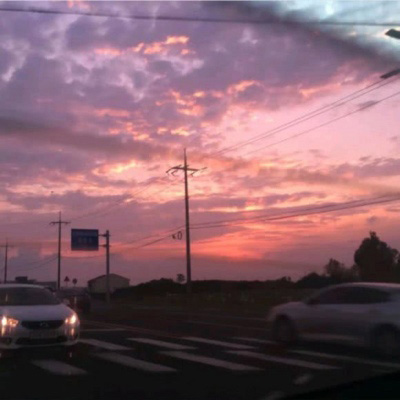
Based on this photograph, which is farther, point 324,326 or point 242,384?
point 324,326

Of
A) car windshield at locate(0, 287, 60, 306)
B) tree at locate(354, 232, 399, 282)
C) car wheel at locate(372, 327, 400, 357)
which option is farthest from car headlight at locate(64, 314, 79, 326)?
tree at locate(354, 232, 399, 282)

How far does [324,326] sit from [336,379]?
493 centimetres

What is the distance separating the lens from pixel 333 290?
1642cm

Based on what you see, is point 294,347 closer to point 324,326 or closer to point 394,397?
point 324,326

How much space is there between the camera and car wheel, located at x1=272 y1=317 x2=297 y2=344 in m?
17.0

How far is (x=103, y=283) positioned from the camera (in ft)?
350

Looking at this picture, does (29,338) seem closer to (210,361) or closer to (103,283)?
(210,361)

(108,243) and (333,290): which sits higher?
(108,243)

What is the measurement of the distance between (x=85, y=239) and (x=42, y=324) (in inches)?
1900

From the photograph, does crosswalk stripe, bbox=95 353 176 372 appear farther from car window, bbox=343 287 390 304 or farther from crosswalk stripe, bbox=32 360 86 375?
car window, bbox=343 287 390 304

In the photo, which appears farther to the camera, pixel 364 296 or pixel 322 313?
pixel 322 313

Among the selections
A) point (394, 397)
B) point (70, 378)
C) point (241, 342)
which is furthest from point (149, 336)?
point (394, 397)

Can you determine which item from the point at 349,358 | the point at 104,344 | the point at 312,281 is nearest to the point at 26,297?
the point at 104,344

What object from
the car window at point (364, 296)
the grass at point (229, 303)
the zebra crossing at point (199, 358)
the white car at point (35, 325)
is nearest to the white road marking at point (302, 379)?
the zebra crossing at point (199, 358)
